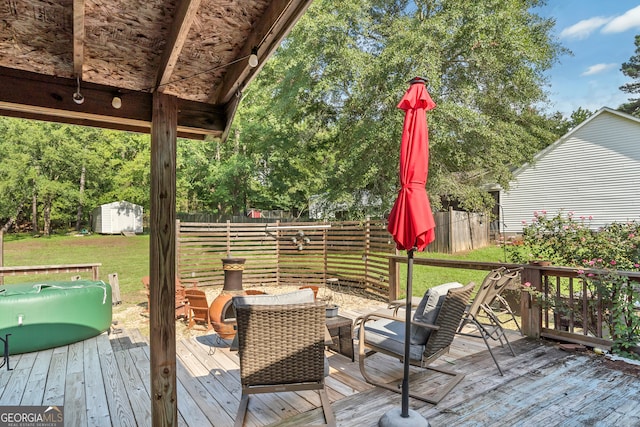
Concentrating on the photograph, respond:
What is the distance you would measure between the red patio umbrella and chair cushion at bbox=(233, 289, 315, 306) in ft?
2.49

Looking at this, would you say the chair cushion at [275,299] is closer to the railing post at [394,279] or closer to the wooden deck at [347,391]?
the wooden deck at [347,391]

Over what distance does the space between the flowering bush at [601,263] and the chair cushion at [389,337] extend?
73.0 inches

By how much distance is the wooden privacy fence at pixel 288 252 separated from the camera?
27.7 feet

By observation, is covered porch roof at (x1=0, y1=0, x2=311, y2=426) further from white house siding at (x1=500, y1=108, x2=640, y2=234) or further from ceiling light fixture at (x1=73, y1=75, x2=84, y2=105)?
white house siding at (x1=500, y1=108, x2=640, y2=234)

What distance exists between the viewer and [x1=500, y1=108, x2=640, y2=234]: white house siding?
1212 centimetres

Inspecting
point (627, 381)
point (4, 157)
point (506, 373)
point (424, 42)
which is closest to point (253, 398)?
point (506, 373)

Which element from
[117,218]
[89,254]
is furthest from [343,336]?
[117,218]

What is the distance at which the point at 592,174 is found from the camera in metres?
13.0

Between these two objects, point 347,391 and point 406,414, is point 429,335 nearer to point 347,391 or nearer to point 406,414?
point 406,414

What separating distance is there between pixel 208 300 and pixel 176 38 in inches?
259

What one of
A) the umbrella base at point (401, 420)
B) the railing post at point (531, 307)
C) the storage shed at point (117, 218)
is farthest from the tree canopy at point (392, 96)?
the storage shed at point (117, 218)

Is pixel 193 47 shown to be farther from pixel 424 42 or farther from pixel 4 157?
pixel 4 157

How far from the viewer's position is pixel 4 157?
1820cm

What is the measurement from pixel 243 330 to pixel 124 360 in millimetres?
2276
